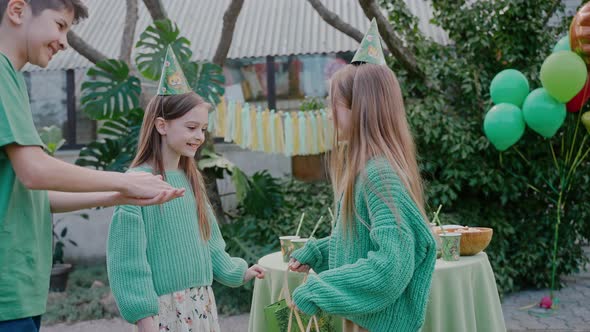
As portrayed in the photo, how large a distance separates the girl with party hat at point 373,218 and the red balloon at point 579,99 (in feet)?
12.0

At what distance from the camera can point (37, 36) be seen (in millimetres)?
1502

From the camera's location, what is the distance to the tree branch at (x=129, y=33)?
6.23 metres

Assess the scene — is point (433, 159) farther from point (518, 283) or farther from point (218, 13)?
point (218, 13)

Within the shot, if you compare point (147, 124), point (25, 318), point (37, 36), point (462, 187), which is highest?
point (37, 36)

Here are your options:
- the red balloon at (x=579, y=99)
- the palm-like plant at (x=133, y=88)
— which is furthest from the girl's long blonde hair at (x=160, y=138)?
the red balloon at (x=579, y=99)

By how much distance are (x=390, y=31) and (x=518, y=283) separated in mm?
2922

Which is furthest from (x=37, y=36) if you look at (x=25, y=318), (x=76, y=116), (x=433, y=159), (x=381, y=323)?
(x=76, y=116)

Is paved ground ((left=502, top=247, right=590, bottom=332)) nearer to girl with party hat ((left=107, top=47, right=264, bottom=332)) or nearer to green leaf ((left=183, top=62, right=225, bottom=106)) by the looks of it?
green leaf ((left=183, top=62, right=225, bottom=106))

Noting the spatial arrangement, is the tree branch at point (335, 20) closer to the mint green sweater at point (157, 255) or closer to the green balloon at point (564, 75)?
the green balloon at point (564, 75)

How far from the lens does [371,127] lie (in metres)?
1.96

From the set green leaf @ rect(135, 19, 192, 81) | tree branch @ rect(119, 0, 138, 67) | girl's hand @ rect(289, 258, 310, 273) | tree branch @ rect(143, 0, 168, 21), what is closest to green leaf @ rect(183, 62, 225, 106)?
green leaf @ rect(135, 19, 192, 81)

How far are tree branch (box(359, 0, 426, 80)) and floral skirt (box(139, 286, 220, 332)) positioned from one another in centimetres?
400

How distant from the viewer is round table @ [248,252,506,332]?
2875 millimetres

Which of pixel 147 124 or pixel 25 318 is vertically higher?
pixel 147 124
